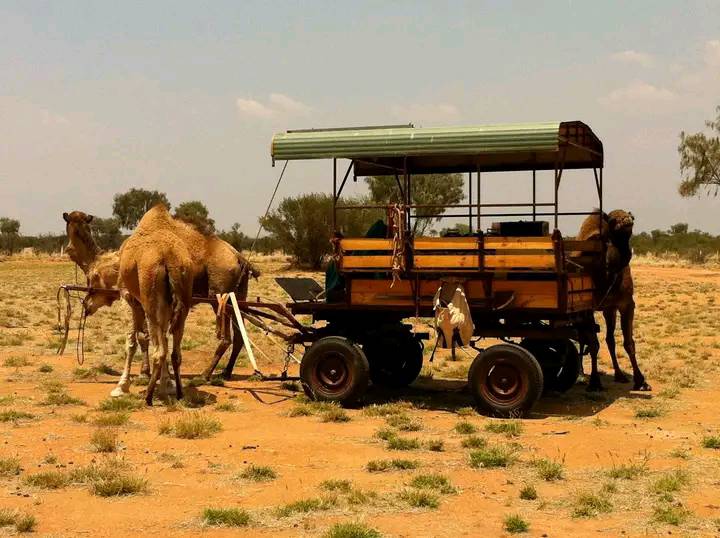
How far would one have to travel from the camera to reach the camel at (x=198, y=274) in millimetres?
12641

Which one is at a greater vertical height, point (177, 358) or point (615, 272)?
point (615, 272)

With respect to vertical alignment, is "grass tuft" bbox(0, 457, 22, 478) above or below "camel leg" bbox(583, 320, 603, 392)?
below

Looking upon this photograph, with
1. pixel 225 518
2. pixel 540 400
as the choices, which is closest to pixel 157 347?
pixel 225 518

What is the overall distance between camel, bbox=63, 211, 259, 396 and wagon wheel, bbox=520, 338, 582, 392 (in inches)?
178

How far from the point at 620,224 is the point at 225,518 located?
7304mm

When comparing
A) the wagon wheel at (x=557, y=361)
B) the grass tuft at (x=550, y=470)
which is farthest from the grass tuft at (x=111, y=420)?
the wagon wheel at (x=557, y=361)

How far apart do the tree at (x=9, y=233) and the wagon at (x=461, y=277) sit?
8331 cm

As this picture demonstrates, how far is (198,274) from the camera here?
1293 centimetres

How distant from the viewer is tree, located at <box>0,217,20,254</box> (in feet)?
285

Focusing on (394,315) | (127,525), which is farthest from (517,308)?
(127,525)

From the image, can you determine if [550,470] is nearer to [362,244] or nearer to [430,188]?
[362,244]

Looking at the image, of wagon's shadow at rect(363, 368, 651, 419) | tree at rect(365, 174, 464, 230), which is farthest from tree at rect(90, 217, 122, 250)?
wagon's shadow at rect(363, 368, 651, 419)

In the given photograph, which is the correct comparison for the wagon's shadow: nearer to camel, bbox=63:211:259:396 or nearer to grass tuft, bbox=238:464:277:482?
camel, bbox=63:211:259:396

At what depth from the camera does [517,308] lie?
392 inches
